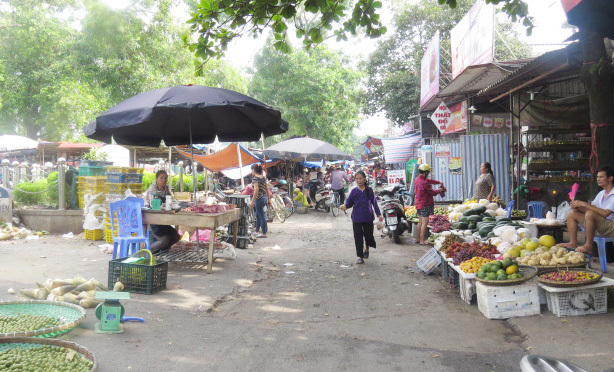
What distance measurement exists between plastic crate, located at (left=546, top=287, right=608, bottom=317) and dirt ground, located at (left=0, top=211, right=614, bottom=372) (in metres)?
0.10

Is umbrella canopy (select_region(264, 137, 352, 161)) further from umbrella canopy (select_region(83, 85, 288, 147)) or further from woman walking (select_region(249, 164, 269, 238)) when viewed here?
umbrella canopy (select_region(83, 85, 288, 147))

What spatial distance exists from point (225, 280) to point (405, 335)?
10.8ft

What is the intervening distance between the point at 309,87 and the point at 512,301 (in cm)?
3122

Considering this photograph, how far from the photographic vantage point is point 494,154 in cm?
1305

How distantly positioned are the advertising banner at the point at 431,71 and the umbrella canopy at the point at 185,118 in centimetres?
828

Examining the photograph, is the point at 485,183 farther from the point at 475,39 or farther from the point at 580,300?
the point at 580,300

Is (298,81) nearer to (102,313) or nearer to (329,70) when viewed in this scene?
(329,70)

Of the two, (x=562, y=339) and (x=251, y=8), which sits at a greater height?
(x=251, y=8)

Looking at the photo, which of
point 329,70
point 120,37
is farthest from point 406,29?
point 120,37

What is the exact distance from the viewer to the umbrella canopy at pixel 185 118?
24.2ft

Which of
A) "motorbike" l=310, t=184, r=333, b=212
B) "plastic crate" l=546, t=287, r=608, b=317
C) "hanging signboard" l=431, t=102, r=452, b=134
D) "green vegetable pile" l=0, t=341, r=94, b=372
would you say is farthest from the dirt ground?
"motorbike" l=310, t=184, r=333, b=212

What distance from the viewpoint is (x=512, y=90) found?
10.2m

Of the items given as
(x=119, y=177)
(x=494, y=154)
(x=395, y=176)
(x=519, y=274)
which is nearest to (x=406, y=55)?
(x=395, y=176)

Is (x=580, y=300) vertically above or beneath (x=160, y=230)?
beneath
